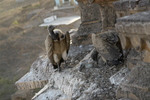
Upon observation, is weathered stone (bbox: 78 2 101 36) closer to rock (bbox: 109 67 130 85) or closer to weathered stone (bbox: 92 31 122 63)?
weathered stone (bbox: 92 31 122 63)

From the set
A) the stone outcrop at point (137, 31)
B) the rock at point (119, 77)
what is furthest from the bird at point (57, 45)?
the stone outcrop at point (137, 31)

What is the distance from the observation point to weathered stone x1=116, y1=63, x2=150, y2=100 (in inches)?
94.0

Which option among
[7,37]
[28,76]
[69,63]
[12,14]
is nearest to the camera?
[69,63]

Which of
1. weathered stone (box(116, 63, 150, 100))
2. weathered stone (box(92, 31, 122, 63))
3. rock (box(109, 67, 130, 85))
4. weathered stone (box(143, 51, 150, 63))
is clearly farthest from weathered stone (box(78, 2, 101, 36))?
weathered stone (box(116, 63, 150, 100))

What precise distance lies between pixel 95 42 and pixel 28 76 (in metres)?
2.67

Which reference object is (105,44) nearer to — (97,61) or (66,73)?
(97,61)

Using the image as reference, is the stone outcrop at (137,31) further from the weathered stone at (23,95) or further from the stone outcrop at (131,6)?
the weathered stone at (23,95)

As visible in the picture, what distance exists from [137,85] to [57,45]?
2289 mm

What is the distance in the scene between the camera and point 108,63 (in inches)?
145

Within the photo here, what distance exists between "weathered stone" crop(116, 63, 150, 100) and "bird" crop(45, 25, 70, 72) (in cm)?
201

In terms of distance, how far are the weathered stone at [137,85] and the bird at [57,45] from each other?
2014mm

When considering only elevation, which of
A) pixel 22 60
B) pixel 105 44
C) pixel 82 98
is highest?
pixel 105 44

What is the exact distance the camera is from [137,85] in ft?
8.08

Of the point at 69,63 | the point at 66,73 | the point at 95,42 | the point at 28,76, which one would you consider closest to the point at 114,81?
the point at 95,42
